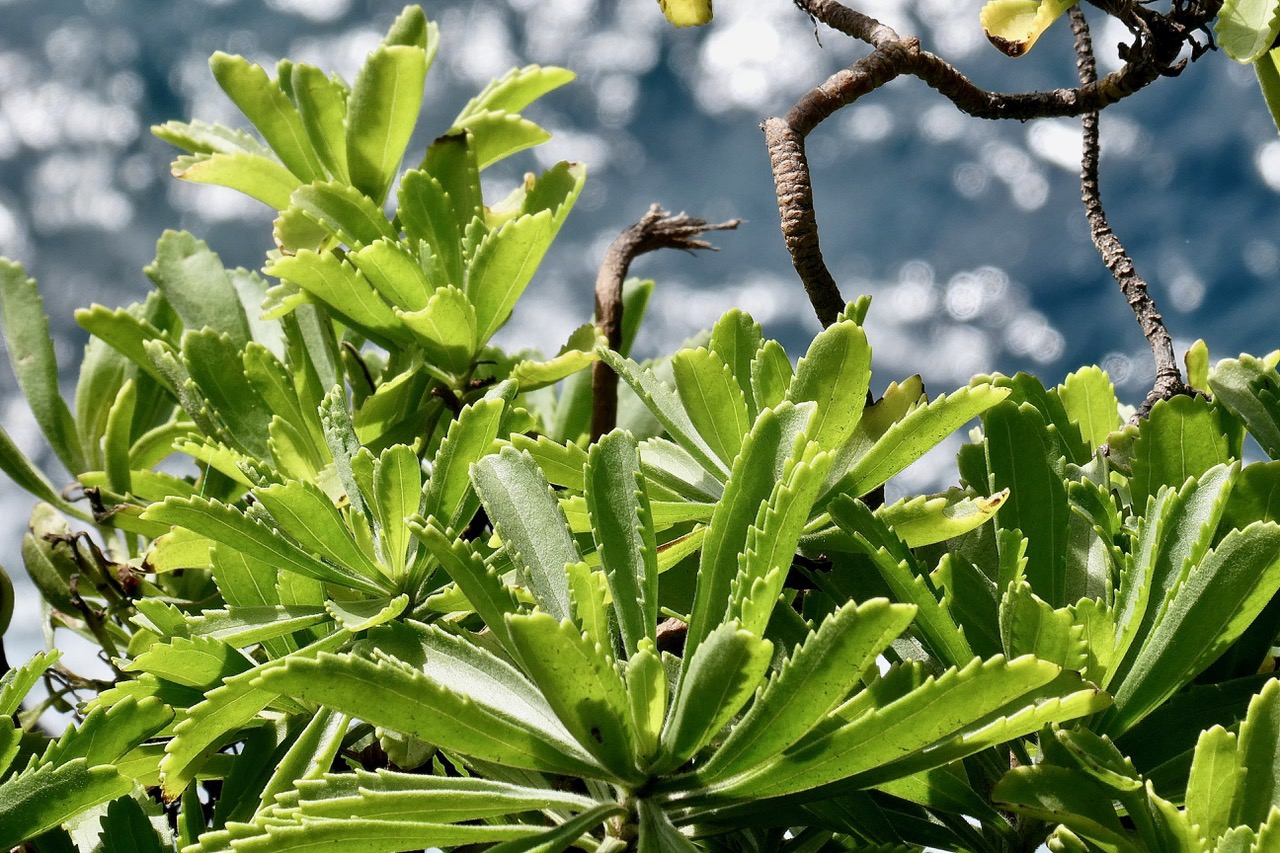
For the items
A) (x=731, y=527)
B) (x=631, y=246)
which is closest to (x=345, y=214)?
(x=631, y=246)

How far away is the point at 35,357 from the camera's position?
117cm

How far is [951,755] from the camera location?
0.46 metres

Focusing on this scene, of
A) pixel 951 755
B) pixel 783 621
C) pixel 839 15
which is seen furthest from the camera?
pixel 839 15

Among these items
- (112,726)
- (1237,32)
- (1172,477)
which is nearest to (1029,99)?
(1237,32)

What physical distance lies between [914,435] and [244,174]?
2.33 ft

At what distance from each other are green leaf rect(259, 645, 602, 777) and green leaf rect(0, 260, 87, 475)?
894 mm

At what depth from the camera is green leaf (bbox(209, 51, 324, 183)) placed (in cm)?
101

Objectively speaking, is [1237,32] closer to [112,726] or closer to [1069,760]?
[1069,760]

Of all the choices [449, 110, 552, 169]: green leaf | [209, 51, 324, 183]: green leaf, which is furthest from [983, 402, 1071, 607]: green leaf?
[209, 51, 324, 183]: green leaf

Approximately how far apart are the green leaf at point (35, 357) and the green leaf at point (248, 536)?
62 cm

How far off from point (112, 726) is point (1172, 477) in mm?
694

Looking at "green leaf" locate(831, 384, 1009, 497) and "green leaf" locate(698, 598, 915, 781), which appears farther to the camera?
"green leaf" locate(831, 384, 1009, 497)

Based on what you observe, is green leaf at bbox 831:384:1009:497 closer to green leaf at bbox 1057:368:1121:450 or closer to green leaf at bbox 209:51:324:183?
green leaf at bbox 1057:368:1121:450

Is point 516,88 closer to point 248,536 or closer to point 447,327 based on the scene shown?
point 447,327
